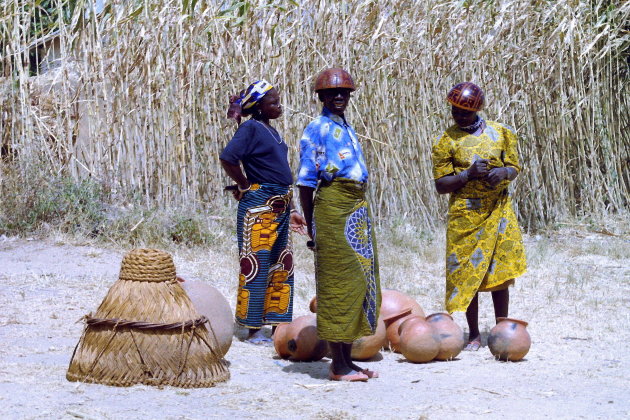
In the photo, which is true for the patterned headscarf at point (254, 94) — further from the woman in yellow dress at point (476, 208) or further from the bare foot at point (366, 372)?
the bare foot at point (366, 372)

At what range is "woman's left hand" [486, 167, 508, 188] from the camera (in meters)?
5.20

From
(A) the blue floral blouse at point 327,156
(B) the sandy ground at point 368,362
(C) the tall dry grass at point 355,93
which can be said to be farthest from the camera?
(C) the tall dry grass at point 355,93

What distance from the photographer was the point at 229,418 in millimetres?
3791

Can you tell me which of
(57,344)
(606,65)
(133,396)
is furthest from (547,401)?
(606,65)

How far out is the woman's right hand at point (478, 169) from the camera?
5.15 m

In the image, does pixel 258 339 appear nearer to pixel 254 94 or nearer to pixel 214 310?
pixel 214 310

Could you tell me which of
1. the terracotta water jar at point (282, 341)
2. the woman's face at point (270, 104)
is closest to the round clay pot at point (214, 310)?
the terracotta water jar at point (282, 341)

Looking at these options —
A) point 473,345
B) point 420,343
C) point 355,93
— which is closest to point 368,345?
point 420,343

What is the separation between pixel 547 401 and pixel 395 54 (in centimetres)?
542

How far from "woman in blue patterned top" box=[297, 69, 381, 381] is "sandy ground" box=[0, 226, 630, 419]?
1.10 feet

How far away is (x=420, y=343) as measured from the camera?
5035 mm

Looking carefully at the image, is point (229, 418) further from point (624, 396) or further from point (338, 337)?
point (624, 396)

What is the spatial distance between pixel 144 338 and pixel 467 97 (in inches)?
88.5

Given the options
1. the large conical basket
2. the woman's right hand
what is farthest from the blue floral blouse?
the woman's right hand
